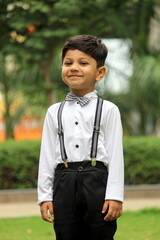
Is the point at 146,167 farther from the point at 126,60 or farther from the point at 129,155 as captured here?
the point at 126,60

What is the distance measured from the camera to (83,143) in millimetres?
3732

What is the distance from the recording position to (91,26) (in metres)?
13.1

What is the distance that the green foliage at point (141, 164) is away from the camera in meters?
11.2

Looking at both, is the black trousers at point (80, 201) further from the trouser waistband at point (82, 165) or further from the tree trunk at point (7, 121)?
the tree trunk at point (7, 121)

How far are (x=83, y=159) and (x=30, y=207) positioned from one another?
6.20m

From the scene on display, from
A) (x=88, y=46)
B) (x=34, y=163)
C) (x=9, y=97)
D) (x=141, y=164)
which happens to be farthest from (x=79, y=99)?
(x=9, y=97)

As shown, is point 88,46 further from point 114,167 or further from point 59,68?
point 59,68

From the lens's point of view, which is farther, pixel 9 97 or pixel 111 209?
pixel 9 97

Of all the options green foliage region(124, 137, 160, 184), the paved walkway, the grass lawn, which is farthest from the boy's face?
green foliage region(124, 137, 160, 184)

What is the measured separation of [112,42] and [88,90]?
11.9m

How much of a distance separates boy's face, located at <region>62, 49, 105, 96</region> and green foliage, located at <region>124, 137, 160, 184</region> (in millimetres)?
7490

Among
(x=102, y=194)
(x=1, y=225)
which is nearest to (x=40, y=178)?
(x=102, y=194)

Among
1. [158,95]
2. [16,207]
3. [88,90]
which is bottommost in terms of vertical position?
[16,207]

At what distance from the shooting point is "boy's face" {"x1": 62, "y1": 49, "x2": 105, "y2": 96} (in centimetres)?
378
